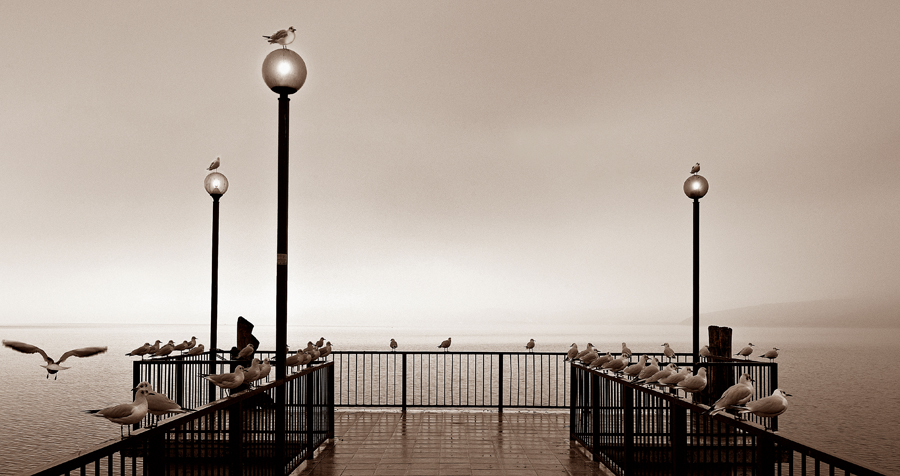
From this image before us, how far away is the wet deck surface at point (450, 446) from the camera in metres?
7.89

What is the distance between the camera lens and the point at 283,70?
23.0 ft

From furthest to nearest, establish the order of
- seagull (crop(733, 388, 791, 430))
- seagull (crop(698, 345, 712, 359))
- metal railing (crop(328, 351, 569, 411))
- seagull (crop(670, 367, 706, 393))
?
seagull (crop(698, 345, 712, 359)) < metal railing (crop(328, 351, 569, 411)) < seagull (crop(670, 367, 706, 393)) < seagull (crop(733, 388, 791, 430))

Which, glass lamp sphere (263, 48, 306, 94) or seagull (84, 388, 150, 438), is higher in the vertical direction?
glass lamp sphere (263, 48, 306, 94)

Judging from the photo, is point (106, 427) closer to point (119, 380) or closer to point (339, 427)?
point (339, 427)

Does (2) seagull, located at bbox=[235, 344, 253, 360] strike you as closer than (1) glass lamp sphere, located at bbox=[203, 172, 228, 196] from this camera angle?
Yes

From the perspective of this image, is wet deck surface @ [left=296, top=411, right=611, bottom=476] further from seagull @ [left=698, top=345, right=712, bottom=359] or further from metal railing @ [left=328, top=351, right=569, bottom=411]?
seagull @ [left=698, top=345, right=712, bottom=359]

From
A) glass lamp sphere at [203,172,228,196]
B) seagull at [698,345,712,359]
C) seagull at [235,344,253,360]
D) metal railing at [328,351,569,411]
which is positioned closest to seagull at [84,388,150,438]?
metal railing at [328,351,569,411]

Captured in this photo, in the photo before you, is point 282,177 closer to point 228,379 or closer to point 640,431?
point 228,379

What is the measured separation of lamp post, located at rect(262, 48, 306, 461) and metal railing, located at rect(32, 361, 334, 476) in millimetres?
103

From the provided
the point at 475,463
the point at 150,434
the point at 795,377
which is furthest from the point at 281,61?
the point at 795,377

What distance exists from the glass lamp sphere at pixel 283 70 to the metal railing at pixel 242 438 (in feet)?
9.66

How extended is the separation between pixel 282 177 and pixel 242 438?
8.69 ft

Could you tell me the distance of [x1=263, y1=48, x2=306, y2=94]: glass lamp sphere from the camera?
6.98 meters

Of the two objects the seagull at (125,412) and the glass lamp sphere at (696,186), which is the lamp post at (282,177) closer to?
the seagull at (125,412)
